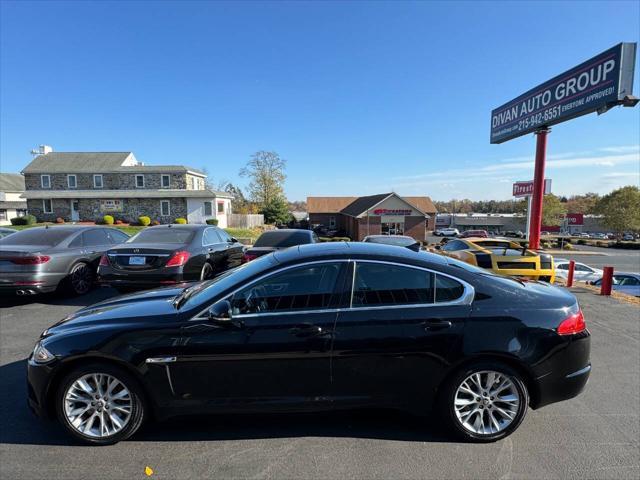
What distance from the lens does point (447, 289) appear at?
2814 mm

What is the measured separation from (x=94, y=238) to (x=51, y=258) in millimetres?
1384

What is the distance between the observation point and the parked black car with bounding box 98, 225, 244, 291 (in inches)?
239

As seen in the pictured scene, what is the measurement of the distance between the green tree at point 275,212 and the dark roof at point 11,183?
3615 centimetres

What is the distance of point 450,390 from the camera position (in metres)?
2.71

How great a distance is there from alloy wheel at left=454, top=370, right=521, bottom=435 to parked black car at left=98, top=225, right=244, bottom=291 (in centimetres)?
509

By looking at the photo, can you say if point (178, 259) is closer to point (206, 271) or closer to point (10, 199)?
point (206, 271)

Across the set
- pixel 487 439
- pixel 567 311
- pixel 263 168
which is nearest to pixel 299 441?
pixel 487 439

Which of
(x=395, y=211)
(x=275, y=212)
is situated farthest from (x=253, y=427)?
(x=275, y=212)

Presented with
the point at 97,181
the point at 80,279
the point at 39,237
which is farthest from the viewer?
the point at 97,181

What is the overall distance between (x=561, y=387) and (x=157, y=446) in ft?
10.8

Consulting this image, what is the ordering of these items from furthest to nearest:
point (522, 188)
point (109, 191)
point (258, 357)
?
point (109, 191), point (522, 188), point (258, 357)

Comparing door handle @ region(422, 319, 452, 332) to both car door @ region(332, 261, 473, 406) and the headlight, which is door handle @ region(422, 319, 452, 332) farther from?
the headlight

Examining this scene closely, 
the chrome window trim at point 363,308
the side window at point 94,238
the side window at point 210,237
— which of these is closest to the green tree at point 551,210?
the side window at point 210,237

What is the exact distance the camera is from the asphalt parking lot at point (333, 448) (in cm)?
243
